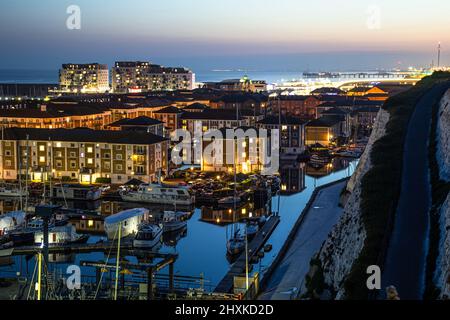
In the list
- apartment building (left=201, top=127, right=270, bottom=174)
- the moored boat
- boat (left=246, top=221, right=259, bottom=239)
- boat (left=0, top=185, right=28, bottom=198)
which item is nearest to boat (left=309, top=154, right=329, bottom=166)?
apartment building (left=201, top=127, right=270, bottom=174)

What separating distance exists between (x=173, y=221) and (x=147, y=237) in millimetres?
2187

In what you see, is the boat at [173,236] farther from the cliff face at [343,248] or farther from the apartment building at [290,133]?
the apartment building at [290,133]

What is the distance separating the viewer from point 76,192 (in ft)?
66.9

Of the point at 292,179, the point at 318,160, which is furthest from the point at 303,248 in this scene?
the point at 318,160

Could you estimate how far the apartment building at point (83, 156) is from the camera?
22.2m

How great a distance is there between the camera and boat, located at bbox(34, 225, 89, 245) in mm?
14578

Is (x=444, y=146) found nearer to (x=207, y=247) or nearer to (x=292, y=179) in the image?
(x=207, y=247)

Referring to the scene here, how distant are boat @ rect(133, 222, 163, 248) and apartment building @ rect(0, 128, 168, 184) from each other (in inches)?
289

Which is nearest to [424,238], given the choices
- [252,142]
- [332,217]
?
[332,217]

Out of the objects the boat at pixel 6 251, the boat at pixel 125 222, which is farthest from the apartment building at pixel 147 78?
the boat at pixel 6 251

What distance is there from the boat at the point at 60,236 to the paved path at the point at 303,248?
207 inches

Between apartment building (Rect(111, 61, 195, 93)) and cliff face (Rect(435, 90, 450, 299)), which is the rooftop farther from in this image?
apartment building (Rect(111, 61, 195, 93))
